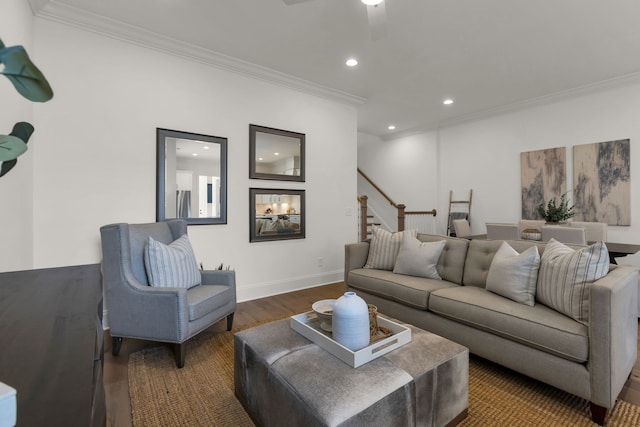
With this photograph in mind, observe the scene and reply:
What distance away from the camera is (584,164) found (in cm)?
423

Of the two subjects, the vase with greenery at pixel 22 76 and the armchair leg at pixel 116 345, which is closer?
the vase with greenery at pixel 22 76

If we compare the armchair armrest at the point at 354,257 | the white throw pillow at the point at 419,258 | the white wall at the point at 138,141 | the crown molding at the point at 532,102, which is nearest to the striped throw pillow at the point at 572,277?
the white throw pillow at the point at 419,258

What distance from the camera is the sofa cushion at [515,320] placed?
1627 mm

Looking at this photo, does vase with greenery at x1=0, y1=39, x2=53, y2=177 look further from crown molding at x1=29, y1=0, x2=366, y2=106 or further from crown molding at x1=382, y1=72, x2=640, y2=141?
crown molding at x1=382, y1=72, x2=640, y2=141

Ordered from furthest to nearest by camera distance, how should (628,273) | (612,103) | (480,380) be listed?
(612,103), (480,380), (628,273)

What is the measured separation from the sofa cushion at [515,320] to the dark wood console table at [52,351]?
206cm

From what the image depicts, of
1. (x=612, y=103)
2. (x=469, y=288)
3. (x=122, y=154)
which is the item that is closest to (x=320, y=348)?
(x=469, y=288)

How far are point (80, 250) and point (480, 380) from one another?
334 cm

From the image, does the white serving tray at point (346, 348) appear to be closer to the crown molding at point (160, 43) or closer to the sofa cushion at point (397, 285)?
the sofa cushion at point (397, 285)

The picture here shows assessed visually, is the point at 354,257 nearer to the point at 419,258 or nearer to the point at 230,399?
the point at 419,258

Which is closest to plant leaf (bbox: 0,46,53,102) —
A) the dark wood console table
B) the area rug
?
the dark wood console table

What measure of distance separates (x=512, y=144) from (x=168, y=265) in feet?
17.6

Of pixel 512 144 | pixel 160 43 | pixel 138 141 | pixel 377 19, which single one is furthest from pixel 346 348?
pixel 512 144

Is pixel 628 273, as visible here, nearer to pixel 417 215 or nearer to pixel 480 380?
pixel 480 380
